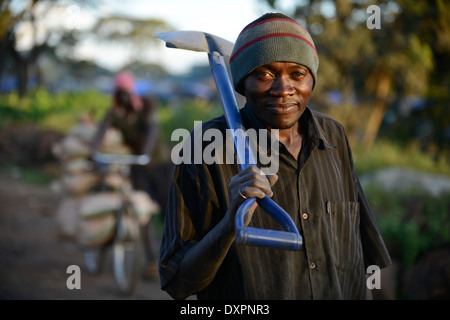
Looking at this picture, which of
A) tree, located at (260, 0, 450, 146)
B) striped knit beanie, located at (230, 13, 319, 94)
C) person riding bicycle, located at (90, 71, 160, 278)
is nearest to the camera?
striped knit beanie, located at (230, 13, 319, 94)

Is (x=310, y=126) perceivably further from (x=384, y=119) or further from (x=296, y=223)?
(x=384, y=119)

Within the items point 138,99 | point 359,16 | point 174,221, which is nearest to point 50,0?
point 359,16

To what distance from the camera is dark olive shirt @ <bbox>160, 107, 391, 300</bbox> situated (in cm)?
176

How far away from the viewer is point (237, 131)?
1.74 meters

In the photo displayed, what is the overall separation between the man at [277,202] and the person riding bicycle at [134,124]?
3.78m

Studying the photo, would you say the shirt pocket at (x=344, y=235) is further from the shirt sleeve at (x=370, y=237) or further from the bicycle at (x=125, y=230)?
the bicycle at (x=125, y=230)

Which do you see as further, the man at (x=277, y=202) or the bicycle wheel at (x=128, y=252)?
the bicycle wheel at (x=128, y=252)

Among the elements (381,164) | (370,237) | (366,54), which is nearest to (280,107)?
(370,237)

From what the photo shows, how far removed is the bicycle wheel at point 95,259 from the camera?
596 centimetres

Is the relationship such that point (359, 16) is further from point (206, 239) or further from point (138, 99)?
point (206, 239)

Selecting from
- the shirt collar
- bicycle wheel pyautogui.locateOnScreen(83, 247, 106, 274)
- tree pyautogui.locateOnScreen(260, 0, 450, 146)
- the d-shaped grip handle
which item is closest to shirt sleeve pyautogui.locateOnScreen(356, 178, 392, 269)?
the shirt collar

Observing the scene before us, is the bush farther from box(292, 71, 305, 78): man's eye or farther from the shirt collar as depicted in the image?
box(292, 71, 305, 78): man's eye

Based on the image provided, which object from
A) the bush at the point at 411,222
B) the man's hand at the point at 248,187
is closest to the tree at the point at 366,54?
the bush at the point at 411,222

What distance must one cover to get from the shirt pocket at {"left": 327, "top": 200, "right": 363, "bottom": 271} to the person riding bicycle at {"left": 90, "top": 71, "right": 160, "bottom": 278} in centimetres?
385
